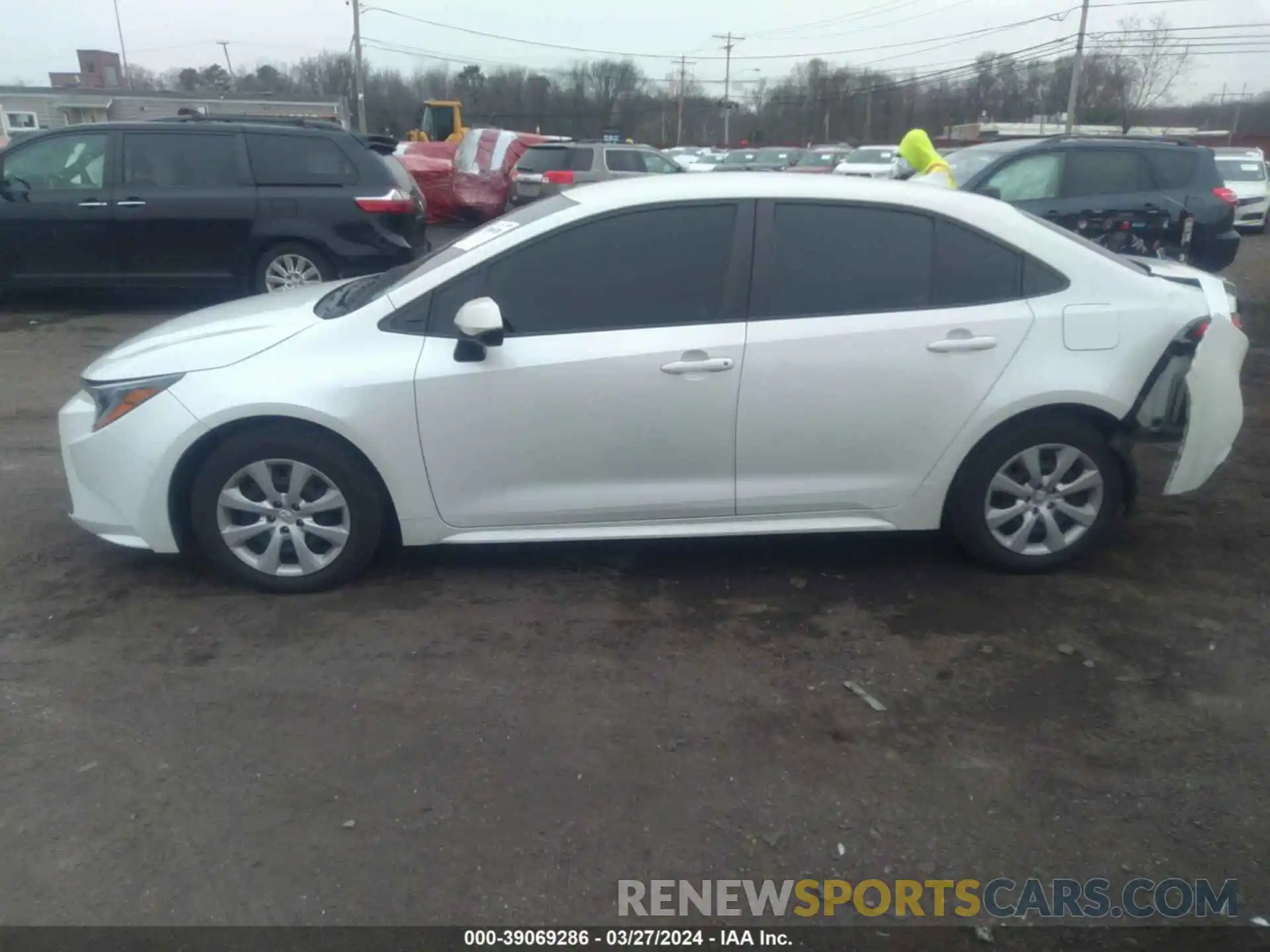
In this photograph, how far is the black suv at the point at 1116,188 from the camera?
9.65 m

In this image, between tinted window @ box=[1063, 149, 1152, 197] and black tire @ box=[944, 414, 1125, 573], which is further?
tinted window @ box=[1063, 149, 1152, 197]

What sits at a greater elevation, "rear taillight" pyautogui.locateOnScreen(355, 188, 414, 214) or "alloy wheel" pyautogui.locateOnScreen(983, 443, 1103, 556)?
"rear taillight" pyautogui.locateOnScreen(355, 188, 414, 214)

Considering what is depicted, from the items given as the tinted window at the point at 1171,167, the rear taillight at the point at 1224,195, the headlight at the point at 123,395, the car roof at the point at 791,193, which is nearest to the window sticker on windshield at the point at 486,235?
the car roof at the point at 791,193

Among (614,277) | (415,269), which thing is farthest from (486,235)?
(614,277)

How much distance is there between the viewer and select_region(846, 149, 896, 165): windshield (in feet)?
81.7

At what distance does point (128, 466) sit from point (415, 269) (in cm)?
142

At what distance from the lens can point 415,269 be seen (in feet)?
14.5

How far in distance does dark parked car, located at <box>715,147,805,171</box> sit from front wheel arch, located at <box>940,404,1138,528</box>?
89.9 feet

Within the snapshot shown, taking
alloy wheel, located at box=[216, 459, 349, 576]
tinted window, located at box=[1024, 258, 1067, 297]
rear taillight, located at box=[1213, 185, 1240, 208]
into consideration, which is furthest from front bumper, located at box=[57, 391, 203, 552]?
rear taillight, located at box=[1213, 185, 1240, 208]

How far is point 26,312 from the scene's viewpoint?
10.3m

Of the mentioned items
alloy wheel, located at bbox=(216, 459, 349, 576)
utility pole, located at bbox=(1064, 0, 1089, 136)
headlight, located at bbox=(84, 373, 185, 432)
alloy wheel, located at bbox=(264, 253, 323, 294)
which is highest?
utility pole, located at bbox=(1064, 0, 1089, 136)

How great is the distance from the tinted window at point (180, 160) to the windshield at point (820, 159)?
2127 centimetres

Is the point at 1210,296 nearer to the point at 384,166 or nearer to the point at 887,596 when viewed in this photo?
the point at 887,596

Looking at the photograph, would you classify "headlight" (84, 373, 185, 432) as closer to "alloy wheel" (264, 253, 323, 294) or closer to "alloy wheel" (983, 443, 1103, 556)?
"alloy wheel" (983, 443, 1103, 556)
